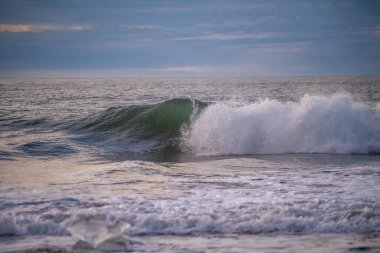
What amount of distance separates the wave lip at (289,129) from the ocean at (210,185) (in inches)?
1.5

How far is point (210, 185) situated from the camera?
8656 millimetres

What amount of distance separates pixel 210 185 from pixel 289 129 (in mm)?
8048

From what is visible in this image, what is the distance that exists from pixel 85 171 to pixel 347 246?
669 centimetres

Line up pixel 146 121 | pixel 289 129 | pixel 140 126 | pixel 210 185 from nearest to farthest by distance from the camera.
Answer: pixel 210 185 < pixel 289 129 < pixel 140 126 < pixel 146 121

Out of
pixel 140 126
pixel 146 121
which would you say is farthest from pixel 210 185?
pixel 146 121

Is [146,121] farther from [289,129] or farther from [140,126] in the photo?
[289,129]

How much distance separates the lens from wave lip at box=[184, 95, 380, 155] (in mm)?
15039

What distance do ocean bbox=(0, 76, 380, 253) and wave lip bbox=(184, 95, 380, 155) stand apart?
4 cm

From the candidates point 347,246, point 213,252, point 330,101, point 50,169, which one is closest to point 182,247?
point 213,252

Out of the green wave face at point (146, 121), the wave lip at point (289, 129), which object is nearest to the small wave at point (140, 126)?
the green wave face at point (146, 121)

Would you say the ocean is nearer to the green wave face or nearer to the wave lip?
the wave lip

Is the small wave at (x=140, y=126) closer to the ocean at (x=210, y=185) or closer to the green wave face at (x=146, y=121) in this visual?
the green wave face at (x=146, y=121)

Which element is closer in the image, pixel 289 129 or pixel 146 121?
pixel 289 129

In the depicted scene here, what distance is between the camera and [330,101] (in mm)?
16969
